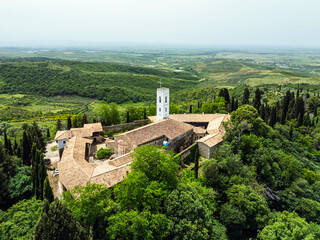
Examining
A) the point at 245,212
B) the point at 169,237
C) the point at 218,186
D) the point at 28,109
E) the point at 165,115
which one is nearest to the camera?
the point at 169,237

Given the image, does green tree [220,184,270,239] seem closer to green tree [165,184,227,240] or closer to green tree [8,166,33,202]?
green tree [165,184,227,240]

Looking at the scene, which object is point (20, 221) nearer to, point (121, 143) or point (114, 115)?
point (121, 143)

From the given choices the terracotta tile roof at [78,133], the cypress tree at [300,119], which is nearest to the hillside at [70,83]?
the terracotta tile roof at [78,133]

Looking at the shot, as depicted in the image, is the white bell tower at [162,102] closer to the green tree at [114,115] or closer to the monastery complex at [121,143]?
the monastery complex at [121,143]

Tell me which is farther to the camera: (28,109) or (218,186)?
(28,109)

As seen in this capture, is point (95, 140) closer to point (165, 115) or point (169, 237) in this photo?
point (165, 115)

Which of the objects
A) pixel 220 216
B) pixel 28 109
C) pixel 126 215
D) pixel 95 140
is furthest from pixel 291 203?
pixel 28 109

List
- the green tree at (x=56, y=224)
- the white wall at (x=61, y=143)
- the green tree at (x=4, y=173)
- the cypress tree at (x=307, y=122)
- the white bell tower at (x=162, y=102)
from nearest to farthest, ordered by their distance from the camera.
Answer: the green tree at (x=56, y=224), the green tree at (x=4, y=173), the white wall at (x=61, y=143), the white bell tower at (x=162, y=102), the cypress tree at (x=307, y=122)

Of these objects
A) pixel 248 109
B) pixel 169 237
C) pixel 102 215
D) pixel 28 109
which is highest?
pixel 248 109
